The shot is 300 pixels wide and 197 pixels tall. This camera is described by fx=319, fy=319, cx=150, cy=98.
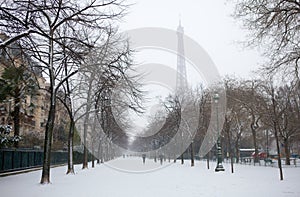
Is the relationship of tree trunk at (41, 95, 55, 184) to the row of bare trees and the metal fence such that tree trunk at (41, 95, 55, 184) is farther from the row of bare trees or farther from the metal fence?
the metal fence

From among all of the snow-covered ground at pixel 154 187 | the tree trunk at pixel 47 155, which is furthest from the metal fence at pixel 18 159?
the tree trunk at pixel 47 155

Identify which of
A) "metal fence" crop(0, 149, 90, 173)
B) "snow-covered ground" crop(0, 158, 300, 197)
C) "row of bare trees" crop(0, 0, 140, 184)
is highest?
"row of bare trees" crop(0, 0, 140, 184)

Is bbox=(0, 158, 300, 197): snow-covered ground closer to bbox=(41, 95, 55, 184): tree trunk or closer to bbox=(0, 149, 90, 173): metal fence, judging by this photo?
bbox=(41, 95, 55, 184): tree trunk

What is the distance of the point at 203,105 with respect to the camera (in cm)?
4234

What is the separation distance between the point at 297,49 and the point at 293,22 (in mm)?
1609

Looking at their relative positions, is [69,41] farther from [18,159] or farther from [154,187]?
[18,159]

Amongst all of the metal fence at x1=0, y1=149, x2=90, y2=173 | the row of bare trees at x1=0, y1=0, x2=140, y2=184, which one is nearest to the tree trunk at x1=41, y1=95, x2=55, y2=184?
the row of bare trees at x1=0, y1=0, x2=140, y2=184

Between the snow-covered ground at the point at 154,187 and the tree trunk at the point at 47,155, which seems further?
the tree trunk at the point at 47,155

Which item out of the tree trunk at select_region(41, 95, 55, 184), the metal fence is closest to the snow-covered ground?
the tree trunk at select_region(41, 95, 55, 184)

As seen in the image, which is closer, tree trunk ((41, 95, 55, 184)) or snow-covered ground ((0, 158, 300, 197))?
snow-covered ground ((0, 158, 300, 197))

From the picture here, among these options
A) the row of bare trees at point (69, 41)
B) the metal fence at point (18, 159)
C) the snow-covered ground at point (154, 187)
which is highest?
the row of bare trees at point (69, 41)

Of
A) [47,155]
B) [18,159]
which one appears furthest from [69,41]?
[18,159]

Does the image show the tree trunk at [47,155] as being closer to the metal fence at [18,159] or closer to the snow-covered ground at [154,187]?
the snow-covered ground at [154,187]

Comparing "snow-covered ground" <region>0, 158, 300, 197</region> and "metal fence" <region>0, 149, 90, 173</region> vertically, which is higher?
"metal fence" <region>0, 149, 90, 173</region>
